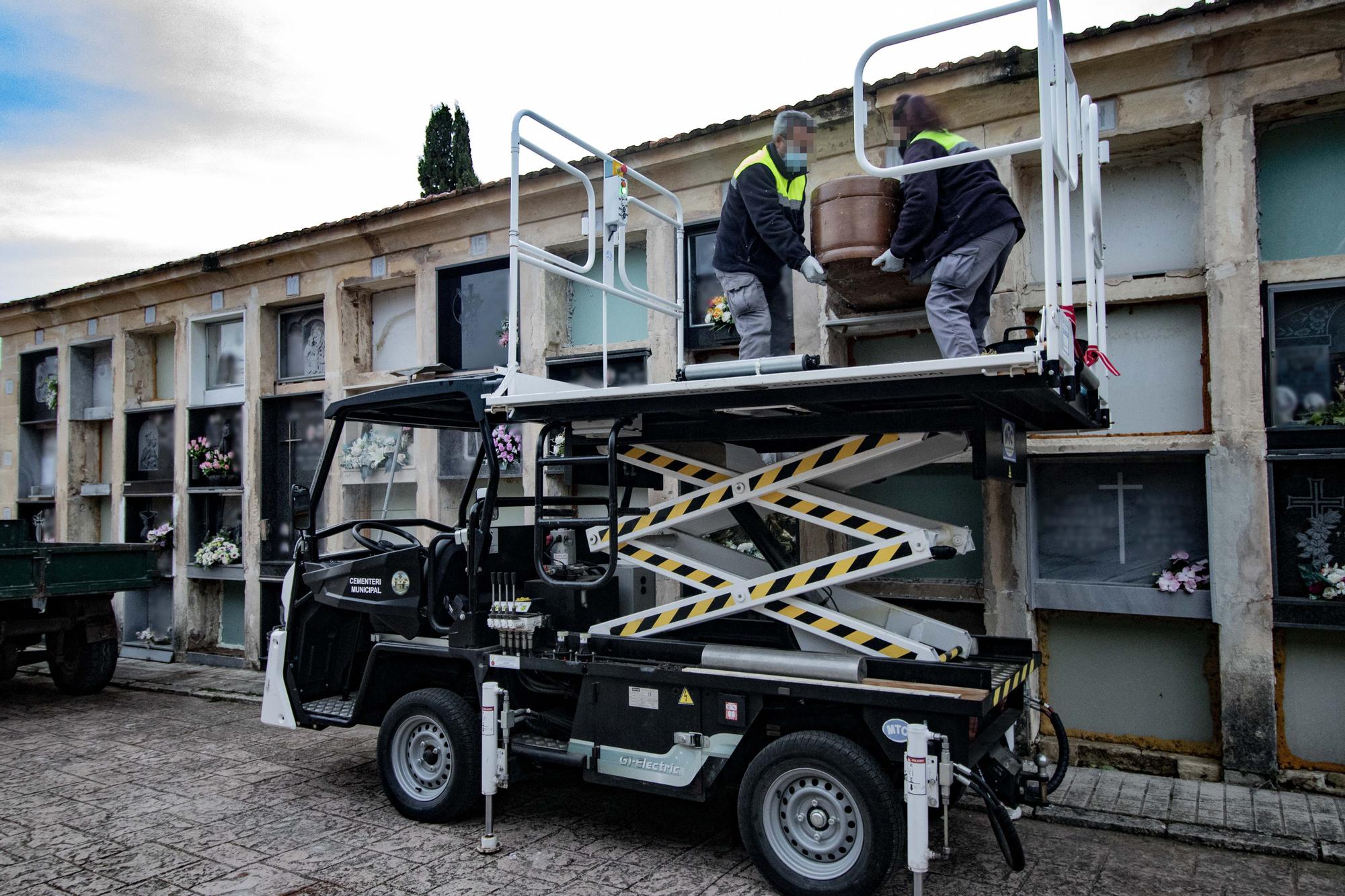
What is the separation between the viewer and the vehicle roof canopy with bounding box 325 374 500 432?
18.2 feet

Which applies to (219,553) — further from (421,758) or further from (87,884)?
(87,884)

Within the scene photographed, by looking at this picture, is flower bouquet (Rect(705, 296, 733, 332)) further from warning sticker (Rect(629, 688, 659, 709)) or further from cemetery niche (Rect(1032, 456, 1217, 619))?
warning sticker (Rect(629, 688, 659, 709))

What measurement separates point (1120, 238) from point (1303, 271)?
1125 mm

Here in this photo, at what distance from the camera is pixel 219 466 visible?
11.8 metres

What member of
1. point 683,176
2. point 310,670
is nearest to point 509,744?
point 310,670

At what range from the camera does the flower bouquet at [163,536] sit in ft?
40.1

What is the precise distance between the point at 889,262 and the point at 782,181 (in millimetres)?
825

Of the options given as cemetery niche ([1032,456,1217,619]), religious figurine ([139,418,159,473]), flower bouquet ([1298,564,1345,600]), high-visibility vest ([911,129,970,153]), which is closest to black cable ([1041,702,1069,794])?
cemetery niche ([1032,456,1217,619])

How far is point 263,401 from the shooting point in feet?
37.4

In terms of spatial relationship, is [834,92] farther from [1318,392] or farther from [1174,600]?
[1174,600]

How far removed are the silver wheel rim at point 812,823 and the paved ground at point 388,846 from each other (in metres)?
0.29

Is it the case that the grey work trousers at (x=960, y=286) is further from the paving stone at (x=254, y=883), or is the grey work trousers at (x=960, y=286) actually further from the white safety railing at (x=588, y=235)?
the paving stone at (x=254, y=883)

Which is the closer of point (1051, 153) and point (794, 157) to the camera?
point (1051, 153)

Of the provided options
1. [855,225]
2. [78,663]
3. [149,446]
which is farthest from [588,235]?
[149,446]
